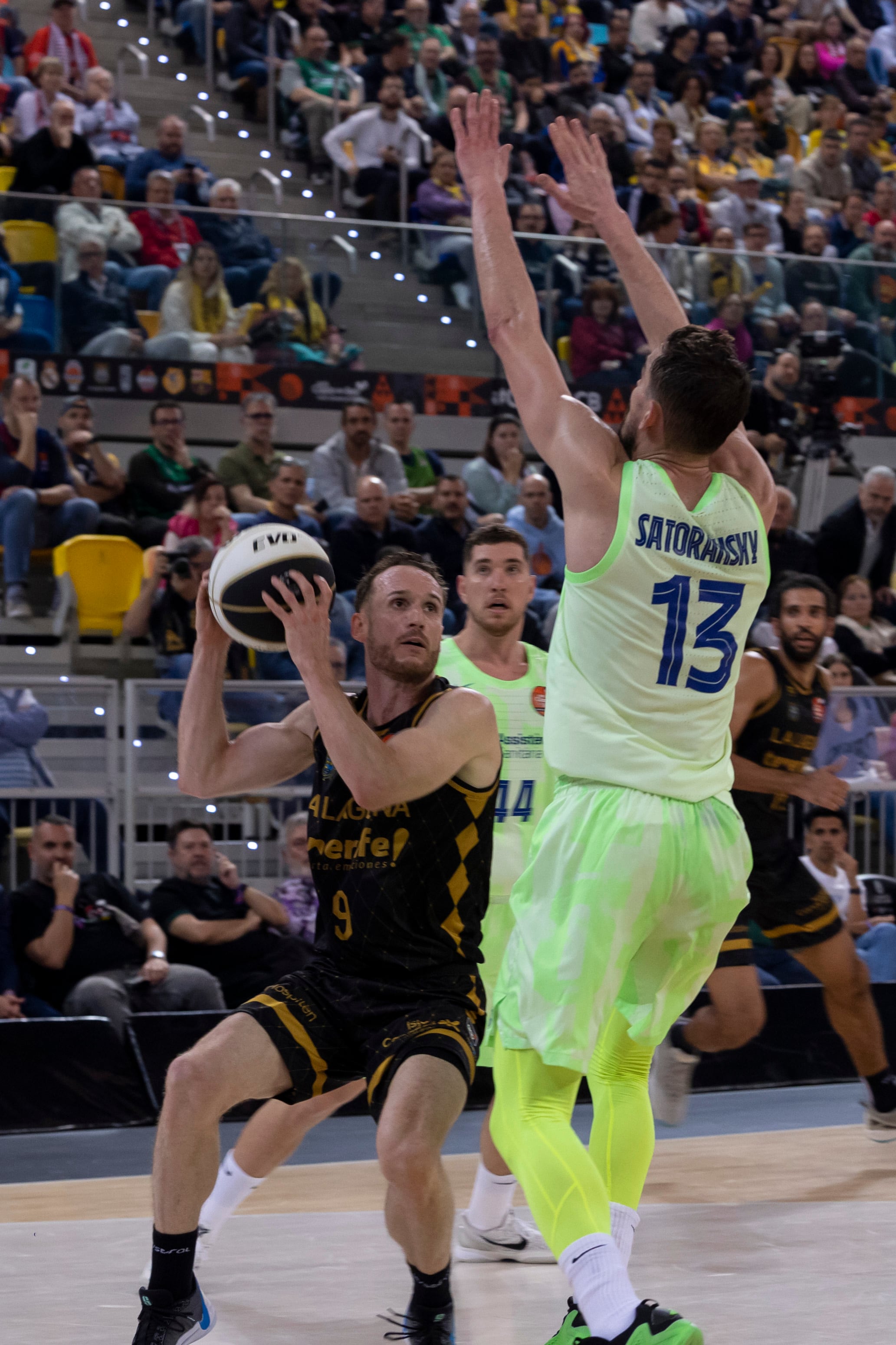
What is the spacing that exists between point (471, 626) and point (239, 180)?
10.2 m

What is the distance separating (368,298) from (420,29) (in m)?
4.87

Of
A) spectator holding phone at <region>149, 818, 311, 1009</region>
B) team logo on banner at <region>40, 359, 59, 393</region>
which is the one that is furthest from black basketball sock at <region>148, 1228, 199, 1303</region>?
team logo on banner at <region>40, 359, 59, 393</region>

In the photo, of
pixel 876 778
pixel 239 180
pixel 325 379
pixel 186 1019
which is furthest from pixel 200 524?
pixel 239 180

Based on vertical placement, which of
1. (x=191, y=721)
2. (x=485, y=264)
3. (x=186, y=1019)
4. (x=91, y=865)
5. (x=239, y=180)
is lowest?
(x=186, y=1019)

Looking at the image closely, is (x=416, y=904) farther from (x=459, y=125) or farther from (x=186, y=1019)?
(x=186, y=1019)

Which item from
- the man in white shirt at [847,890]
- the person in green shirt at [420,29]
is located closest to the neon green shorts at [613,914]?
the man in white shirt at [847,890]

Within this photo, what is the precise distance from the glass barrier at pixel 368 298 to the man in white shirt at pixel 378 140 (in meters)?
0.30

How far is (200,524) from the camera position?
33.2 feet

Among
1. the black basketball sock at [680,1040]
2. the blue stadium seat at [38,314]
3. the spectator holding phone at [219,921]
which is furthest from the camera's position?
the blue stadium seat at [38,314]

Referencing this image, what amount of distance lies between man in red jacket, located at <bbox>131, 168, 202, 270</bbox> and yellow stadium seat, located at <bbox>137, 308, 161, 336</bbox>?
12.3 inches

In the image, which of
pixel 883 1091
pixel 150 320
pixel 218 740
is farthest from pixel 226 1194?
pixel 150 320

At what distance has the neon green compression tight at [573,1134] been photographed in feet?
10.8

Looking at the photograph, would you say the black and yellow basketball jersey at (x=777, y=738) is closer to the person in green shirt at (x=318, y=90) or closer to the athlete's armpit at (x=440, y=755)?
the athlete's armpit at (x=440, y=755)

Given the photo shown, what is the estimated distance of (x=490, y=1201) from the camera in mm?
4863
